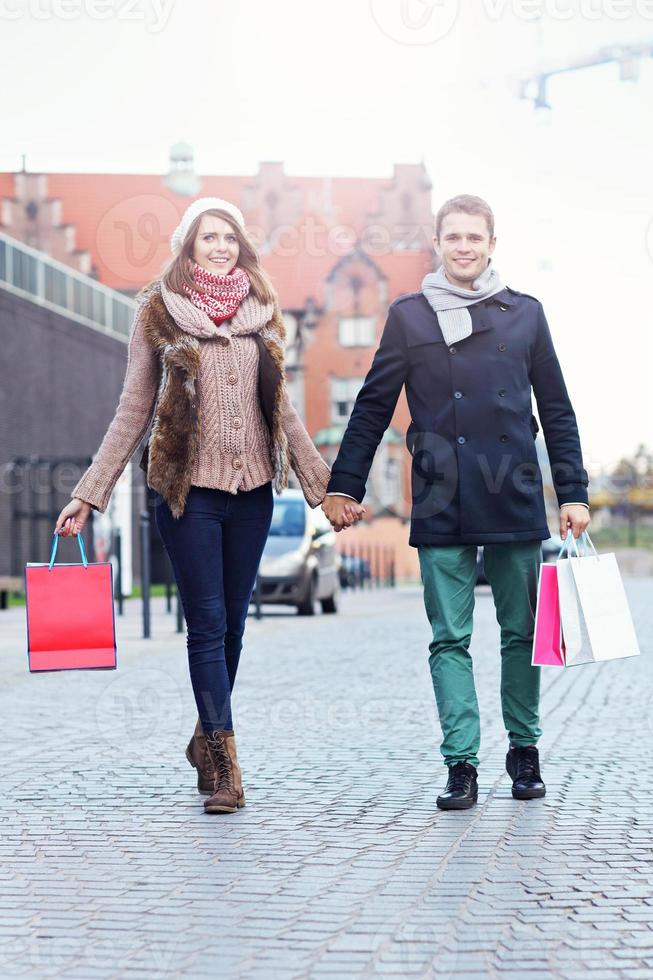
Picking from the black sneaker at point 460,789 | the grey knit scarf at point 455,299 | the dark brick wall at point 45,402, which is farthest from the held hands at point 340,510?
the dark brick wall at point 45,402

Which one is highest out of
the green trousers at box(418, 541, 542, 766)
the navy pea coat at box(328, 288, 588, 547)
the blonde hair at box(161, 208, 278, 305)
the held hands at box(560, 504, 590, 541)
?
the blonde hair at box(161, 208, 278, 305)

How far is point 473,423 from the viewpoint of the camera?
17.5 ft

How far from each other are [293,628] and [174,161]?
48029 millimetres

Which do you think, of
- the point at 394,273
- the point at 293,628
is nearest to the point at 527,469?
the point at 293,628

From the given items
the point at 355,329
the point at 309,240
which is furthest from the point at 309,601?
the point at 309,240

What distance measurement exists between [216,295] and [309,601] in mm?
14859

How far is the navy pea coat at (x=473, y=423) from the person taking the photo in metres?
5.32

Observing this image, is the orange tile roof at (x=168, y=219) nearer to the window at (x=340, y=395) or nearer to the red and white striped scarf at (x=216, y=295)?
the window at (x=340, y=395)

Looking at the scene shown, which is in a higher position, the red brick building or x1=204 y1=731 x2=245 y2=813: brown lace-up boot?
the red brick building

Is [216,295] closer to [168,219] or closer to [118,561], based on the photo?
[118,561]

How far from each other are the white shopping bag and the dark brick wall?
2511 centimetres

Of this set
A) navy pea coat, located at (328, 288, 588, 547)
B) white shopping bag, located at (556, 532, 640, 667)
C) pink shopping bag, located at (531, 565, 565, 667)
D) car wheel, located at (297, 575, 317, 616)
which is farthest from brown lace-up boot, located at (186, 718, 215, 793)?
car wheel, located at (297, 575, 317, 616)

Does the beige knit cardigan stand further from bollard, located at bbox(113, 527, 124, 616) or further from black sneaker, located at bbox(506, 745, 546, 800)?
bollard, located at bbox(113, 527, 124, 616)

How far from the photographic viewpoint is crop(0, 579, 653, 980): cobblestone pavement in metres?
3.39
